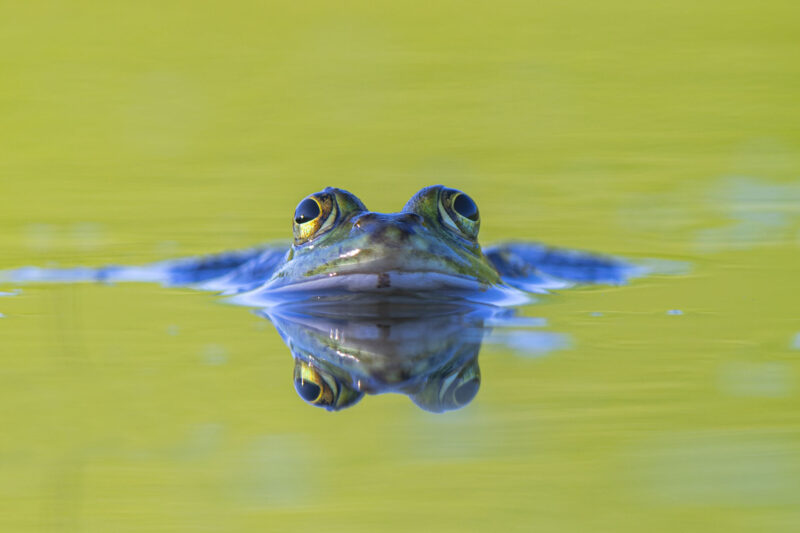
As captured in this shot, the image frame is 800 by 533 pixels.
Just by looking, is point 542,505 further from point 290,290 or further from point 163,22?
point 163,22

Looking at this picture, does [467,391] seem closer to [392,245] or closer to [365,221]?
[392,245]

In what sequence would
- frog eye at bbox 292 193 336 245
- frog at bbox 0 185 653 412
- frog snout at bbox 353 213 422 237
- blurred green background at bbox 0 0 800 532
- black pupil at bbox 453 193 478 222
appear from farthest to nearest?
black pupil at bbox 453 193 478 222 → frog eye at bbox 292 193 336 245 → frog snout at bbox 353 213 422 237 → frog at bbox 0 185 653 412 → blurred green background at bbox 0 0 800 532

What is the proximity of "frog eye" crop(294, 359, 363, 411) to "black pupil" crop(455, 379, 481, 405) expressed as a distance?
Answer: 0.34 m

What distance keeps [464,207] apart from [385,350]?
156 cm

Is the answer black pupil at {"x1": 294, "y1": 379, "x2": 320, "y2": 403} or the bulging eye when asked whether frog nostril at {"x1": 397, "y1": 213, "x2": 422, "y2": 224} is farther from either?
black pupil at {"x1": 294, "y1": 379, "x2": 320, "y2": 403}

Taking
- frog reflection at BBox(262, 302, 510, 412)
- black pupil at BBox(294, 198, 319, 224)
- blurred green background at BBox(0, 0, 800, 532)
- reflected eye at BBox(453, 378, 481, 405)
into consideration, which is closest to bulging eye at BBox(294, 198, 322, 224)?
black pupil at BBox(294, 198, 319, 224)

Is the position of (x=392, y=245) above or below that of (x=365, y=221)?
below

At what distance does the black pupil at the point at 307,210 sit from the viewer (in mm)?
5762

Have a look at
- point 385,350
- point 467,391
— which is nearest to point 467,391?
point 467,391

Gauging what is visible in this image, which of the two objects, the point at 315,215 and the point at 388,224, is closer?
the point at 388,224

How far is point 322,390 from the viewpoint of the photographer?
12.8ft

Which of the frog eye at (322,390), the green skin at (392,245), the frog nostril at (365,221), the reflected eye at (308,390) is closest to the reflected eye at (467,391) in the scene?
the frog eye at (322,390)

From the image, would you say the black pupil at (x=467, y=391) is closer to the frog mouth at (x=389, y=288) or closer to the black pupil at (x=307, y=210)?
the frog mouth at (x=389, y=288)

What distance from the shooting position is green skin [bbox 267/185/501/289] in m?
5.35
